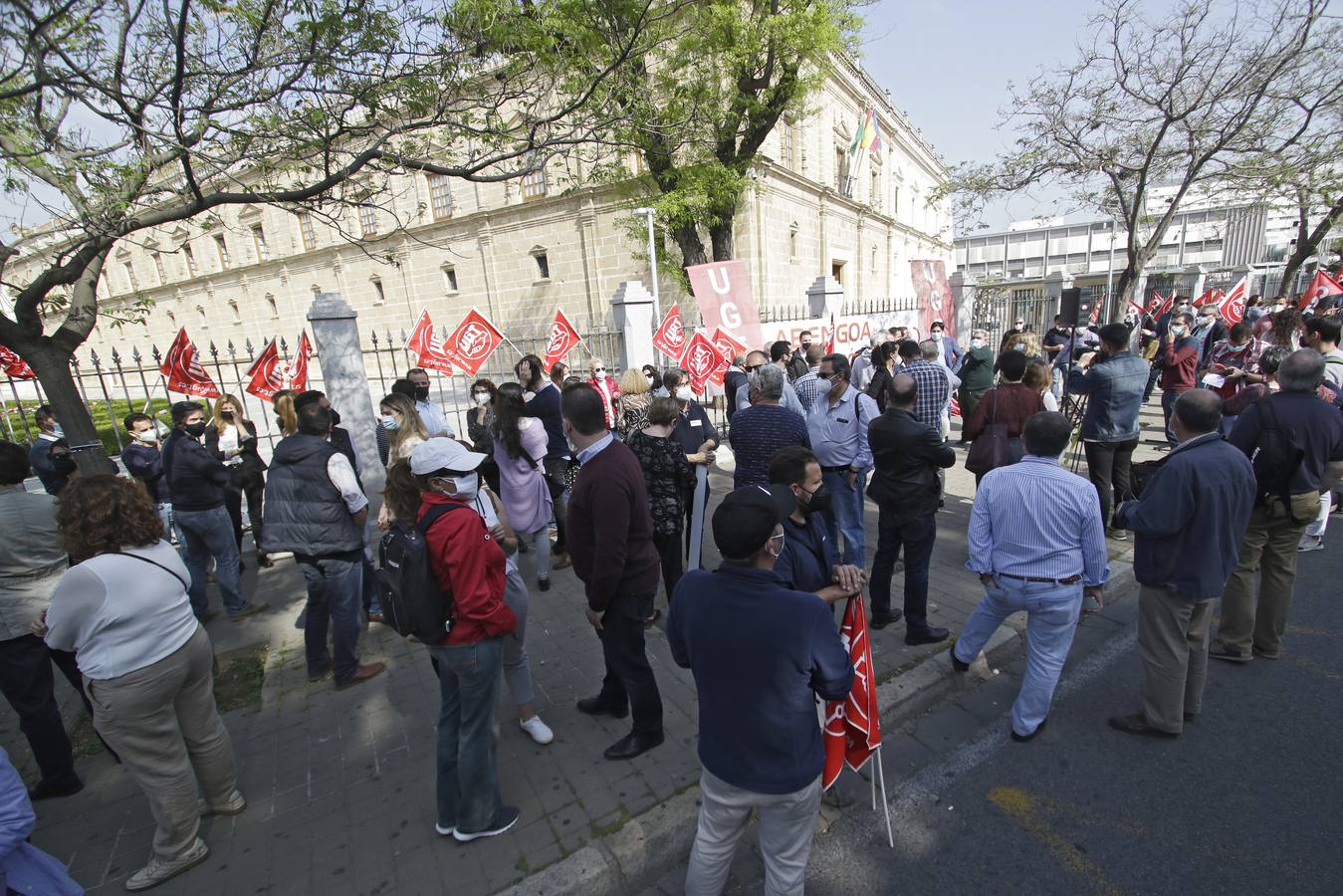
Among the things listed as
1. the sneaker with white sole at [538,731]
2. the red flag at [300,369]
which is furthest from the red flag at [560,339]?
the sneaker with white sole at [538,731]

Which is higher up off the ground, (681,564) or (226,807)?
(681,564)

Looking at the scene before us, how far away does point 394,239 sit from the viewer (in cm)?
2858

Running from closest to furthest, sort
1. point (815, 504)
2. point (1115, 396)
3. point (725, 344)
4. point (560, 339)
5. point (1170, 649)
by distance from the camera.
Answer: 1. point (815, 504)
2. point (1170, 649)
3. point (1115, 396)
4. point (560, 339)
5. point (725, 344)

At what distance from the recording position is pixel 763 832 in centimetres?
218

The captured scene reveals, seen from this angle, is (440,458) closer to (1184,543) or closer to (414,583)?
(414,583)

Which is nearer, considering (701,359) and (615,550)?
(615,550)

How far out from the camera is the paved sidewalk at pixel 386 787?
2.74m

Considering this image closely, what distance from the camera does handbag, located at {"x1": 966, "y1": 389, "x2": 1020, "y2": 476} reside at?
197 inches

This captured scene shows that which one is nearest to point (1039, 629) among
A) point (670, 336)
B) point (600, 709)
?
point (600, 709)

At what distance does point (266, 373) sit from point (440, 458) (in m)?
6.03

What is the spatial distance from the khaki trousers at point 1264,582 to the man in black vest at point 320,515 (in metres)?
5.64

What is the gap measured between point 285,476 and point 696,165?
1142 cm

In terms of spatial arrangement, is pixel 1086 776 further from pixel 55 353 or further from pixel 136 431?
pixel 136 431

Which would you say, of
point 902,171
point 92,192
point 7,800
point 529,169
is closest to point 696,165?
point 529,169
